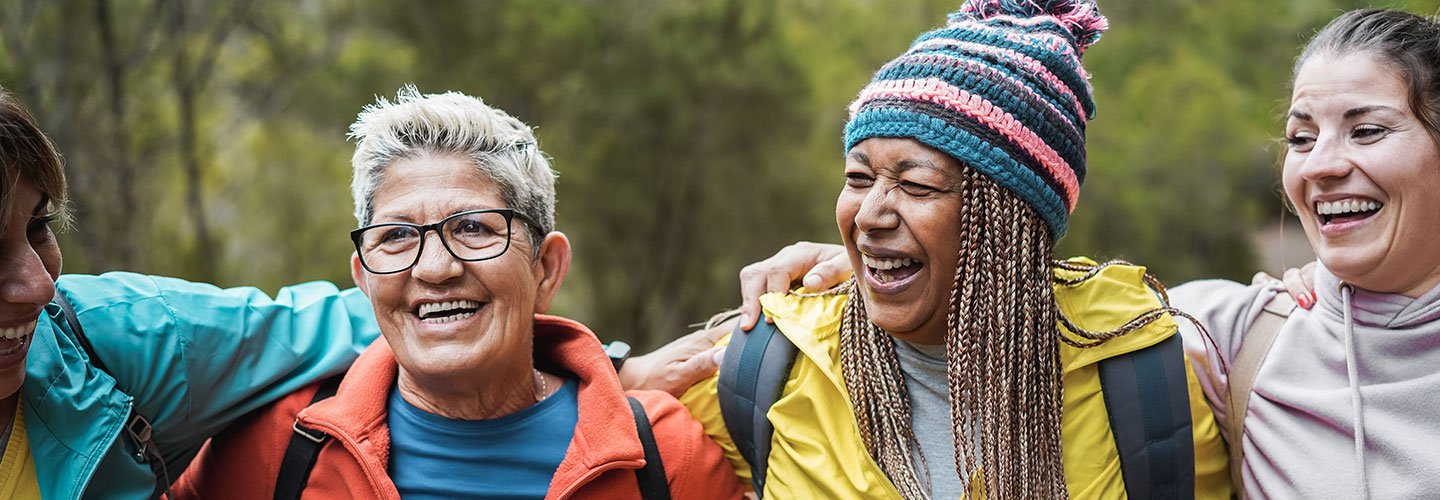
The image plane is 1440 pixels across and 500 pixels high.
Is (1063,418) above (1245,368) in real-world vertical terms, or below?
below

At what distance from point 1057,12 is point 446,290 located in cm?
165

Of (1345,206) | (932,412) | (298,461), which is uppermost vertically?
(1345,206)

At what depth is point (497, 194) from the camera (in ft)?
9.44

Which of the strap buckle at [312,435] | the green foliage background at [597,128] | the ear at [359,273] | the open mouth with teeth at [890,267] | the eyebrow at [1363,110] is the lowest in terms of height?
the strap buckle at [312,435]

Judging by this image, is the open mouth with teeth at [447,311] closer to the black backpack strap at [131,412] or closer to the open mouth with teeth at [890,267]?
the black backpack strap at [131,412]

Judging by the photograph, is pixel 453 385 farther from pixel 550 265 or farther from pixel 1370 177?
pixel 1370 177

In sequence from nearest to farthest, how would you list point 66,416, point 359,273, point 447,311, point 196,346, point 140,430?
point 66,416
point 140,430
point 196,346
point 447,311
point 359,273

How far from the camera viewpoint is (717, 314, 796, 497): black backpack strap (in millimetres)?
2850

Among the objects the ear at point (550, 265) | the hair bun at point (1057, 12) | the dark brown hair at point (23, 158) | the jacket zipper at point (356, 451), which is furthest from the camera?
the ear at point (550, 265)

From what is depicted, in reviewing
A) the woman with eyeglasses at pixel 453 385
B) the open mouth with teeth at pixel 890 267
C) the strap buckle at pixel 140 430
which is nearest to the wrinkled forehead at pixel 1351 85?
the open mouth with teeth at pixel 890 267

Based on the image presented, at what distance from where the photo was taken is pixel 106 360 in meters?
2.60

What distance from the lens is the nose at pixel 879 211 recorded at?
259 cm

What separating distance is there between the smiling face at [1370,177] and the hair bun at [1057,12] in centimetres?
52

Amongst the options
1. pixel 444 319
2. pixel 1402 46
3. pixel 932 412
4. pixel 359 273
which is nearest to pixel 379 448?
pixel 444 319
